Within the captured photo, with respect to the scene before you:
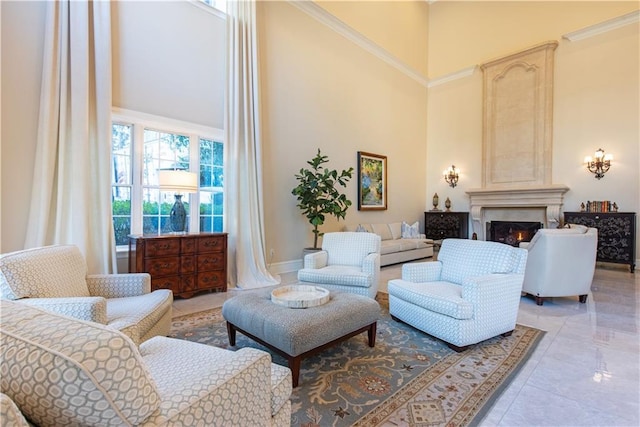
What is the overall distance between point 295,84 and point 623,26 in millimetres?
6185

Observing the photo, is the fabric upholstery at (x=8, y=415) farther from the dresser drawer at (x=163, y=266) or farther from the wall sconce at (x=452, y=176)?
the wall sconce at (x=452, y=176)

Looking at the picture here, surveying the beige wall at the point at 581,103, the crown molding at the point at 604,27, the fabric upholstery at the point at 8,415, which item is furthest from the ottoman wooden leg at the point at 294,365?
the crown molding at the point at 604,27

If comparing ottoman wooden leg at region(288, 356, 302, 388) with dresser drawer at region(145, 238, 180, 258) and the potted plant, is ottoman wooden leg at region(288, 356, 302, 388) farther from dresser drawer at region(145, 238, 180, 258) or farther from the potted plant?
the potted plant

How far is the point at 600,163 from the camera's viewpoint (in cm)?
581

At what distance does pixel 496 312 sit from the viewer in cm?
247

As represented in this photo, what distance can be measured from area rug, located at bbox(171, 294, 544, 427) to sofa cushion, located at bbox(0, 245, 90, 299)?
0.93 metres

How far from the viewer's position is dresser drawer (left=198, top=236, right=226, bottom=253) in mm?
3834

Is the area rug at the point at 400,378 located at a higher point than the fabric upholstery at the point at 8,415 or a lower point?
lower

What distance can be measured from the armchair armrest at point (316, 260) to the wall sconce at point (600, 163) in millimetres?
5802

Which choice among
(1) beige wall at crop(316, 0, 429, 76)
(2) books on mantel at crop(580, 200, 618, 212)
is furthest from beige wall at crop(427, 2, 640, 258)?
(1) beige wall at crop(316, 0, 429, 76)

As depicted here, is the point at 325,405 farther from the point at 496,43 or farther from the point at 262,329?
the point at 496,43

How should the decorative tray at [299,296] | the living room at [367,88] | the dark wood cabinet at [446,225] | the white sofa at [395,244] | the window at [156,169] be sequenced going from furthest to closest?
the dark wood cabinet at [446,225], the white sofa at [395,244], the window at [156,169], the living room at [367,88], the decorative tray at [299,296]

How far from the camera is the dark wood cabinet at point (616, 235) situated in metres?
5.18

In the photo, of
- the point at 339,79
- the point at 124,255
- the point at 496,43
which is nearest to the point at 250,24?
the point at 339,79
